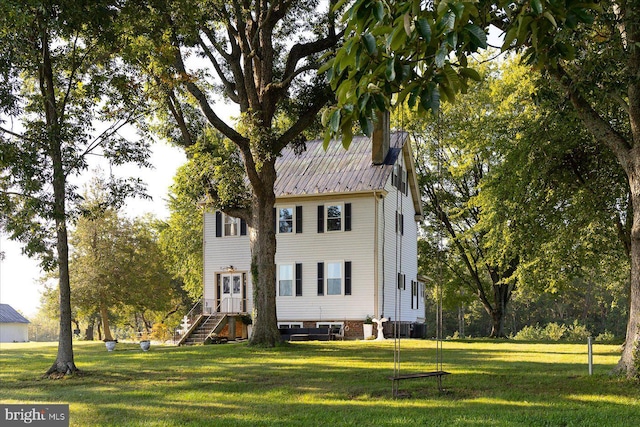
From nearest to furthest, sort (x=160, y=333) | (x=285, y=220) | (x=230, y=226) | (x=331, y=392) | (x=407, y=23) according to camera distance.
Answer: (x=407, y=23), (x=331, y=392), (x=285, y=220), (x=160, y=333), (x=230, y=226)

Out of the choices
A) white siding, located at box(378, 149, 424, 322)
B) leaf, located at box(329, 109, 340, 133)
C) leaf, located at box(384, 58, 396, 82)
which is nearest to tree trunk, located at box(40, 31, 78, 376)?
leaf, located at box(329, 109, 340, 133)

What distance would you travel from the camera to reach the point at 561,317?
63.4 metres

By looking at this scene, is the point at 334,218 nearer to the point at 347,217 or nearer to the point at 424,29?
the point at 347,217

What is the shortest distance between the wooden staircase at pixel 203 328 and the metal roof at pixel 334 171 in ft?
20.3

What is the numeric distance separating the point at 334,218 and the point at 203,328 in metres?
7.45

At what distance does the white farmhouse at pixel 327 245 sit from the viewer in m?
28.5

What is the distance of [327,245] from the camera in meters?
29.5

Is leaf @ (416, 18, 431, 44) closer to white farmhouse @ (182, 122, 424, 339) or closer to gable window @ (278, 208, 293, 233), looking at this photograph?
white farmhouse @ (182, 122, 424, 339)

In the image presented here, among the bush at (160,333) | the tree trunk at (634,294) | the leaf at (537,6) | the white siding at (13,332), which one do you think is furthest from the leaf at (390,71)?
the white siding at (13,332)

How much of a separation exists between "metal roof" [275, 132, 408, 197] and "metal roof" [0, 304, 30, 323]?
29.8 metres

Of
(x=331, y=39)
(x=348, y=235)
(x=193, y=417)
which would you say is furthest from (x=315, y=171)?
(x=193, y=417)

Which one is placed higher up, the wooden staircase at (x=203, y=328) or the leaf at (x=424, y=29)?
the leaf at (x=424, y=29)

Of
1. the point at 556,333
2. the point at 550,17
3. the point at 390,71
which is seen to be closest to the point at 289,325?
the point at 390,71

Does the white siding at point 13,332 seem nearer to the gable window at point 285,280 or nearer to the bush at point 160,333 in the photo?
the bush at point 160,333
